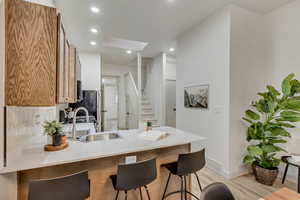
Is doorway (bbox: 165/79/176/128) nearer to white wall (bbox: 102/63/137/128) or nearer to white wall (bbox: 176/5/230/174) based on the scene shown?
white wall (bbox: 176/5/230/174)

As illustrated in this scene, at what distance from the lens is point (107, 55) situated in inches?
228

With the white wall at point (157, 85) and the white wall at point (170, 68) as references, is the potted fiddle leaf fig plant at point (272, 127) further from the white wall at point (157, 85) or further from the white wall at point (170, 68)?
the white wall at point (170, 68)

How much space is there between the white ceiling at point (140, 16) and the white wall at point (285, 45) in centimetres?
19

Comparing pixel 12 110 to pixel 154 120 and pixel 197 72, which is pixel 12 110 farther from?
pixel 154 120

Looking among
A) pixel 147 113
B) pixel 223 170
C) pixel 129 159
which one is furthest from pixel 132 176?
pixel 147 113

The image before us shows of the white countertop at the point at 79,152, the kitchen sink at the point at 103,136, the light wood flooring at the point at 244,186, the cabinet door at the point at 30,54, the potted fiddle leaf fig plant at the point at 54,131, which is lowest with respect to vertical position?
the light wood flooring at the point at 244,186

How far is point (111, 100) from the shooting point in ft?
24.6

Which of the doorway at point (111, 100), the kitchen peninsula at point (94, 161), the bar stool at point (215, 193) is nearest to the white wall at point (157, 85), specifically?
the doorway at point (111, 100)

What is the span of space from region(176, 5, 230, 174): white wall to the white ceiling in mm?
294

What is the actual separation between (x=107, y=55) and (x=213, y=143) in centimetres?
492

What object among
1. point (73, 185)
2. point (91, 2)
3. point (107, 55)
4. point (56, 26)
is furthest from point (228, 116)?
point (107, 55)

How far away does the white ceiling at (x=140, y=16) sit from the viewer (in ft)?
8.70

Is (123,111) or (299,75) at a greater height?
(299,75)

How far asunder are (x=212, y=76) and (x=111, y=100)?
5612 mm
